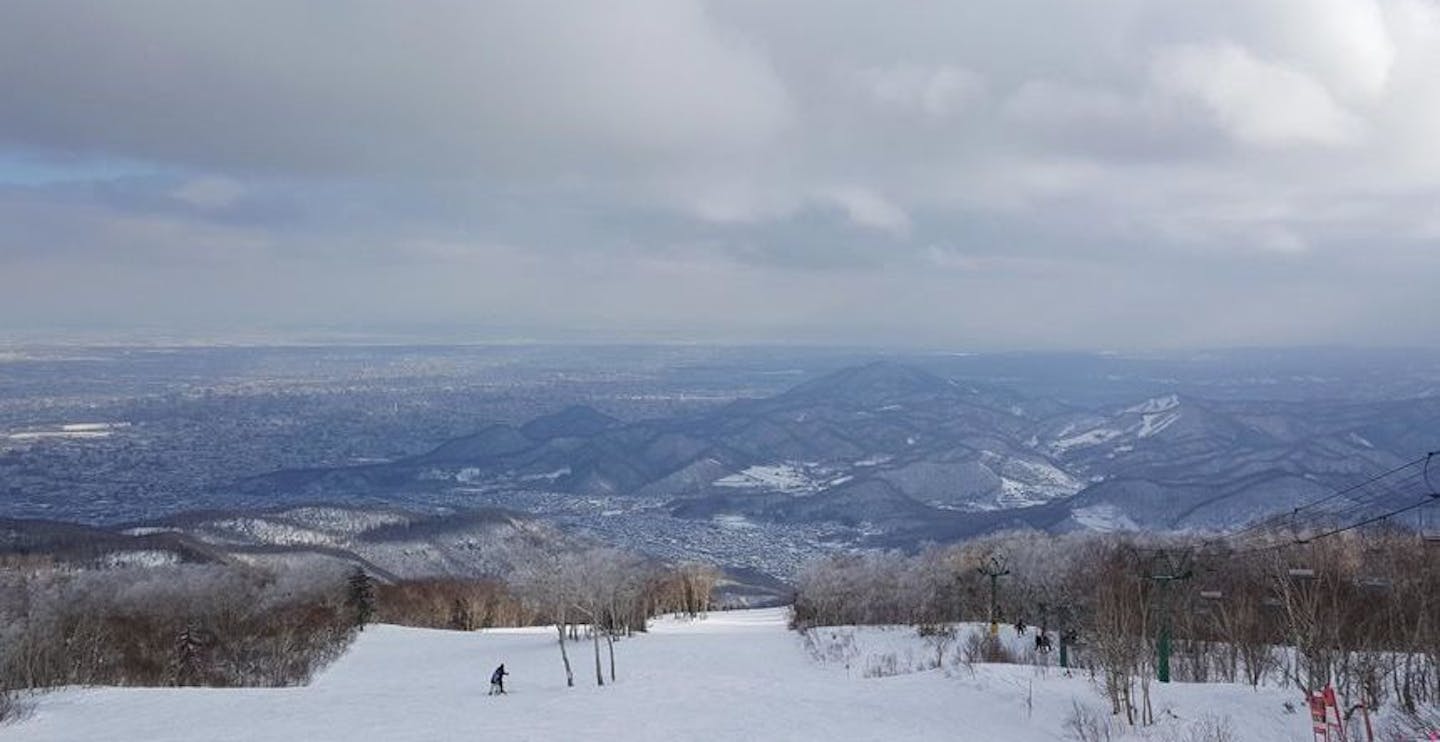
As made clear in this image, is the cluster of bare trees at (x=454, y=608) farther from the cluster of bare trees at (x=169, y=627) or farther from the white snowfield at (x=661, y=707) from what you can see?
the white snowfield at (x=661, y=707)

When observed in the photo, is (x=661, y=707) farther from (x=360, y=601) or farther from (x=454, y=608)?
(x=454, y=608)

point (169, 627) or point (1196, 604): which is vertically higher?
point (1196, 604)

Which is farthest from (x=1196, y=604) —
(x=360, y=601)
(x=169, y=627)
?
(x=169, y=627)

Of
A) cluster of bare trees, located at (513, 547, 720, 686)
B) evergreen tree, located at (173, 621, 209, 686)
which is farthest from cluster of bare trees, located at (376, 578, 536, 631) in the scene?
evergreen tree, located at (173, 621, 209, 686)

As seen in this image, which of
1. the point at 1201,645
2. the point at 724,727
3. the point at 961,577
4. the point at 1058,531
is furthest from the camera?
the point at 1058,531

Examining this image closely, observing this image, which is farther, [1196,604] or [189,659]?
[189,659]

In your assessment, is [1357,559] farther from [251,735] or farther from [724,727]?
[251,735]

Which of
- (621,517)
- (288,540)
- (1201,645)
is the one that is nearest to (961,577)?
(1201,645)
